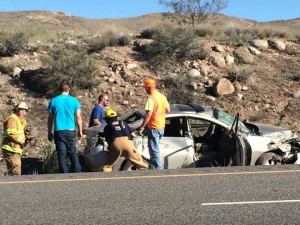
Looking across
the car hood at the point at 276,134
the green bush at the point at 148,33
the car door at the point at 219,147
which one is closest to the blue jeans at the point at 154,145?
the car door at the point at 219,147

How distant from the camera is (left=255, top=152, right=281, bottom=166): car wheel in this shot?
1074 centimetres

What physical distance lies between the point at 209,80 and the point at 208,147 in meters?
9.67

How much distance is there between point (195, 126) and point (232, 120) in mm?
1426

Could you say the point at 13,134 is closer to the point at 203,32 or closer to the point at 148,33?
the point at 148,33

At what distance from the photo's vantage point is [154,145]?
33.7ft

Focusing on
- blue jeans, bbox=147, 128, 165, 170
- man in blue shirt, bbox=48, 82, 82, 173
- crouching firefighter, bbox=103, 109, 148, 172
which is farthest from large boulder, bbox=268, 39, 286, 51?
man in blue shirt, bbox=48, 82, 82, 173

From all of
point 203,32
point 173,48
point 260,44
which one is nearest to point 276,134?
point 173,48

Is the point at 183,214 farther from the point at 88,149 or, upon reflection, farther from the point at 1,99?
the point at 1,99

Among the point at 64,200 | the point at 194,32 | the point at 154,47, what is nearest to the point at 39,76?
the point at 154,47

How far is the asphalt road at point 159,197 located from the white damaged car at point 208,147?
669 millimetres

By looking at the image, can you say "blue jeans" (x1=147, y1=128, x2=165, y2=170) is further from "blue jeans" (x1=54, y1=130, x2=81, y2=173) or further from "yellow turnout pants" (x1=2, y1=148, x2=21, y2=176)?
"yellow turnout pants" (x1=2, y1=148, x2=21, y2=176)

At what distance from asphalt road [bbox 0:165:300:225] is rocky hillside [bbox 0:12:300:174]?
297 inches

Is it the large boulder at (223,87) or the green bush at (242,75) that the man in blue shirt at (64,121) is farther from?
the green bush at (242,75)

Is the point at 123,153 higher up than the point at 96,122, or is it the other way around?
the point at 96,122
